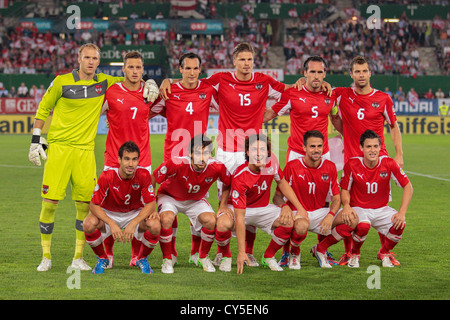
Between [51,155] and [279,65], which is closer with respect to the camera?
[51,155]

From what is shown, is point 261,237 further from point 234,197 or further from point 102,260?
point 102,260

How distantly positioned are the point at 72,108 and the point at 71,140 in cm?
34

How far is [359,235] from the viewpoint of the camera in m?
6.38

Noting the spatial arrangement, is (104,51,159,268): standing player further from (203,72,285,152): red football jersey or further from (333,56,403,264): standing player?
(333,56,403,264): standing player

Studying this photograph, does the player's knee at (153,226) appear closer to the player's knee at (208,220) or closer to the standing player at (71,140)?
the player's knee at (208,220)

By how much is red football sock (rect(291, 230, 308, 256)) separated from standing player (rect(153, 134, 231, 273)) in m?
0.75

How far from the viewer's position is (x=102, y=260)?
20.2 feet

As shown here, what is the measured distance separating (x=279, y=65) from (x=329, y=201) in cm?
2922

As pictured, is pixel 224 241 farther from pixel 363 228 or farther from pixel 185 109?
pixel 185 109

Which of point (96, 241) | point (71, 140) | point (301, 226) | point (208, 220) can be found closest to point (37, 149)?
point (71, 140)

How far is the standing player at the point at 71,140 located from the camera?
20.9 feet
